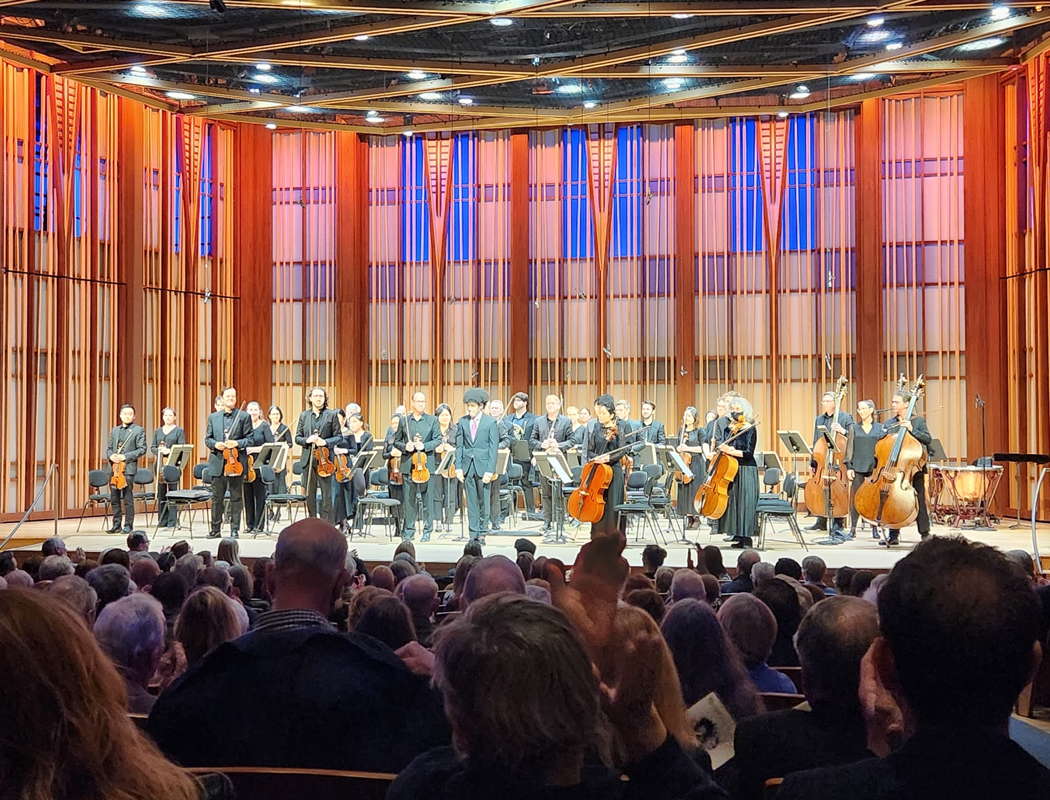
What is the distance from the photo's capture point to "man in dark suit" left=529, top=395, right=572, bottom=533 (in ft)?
40.3

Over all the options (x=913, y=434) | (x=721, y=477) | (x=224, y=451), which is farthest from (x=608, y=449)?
(x=224, y=451)

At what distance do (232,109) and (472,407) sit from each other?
636 cm

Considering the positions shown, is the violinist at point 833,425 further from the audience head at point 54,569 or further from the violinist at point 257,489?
the audience head at point 54,569

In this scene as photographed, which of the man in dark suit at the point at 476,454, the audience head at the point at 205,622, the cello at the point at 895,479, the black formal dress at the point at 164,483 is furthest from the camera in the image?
the black formal dress at the point at 164,483

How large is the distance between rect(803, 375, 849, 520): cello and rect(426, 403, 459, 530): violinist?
367 cm

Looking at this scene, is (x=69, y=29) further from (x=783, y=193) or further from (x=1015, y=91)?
(x=1015, y=91)

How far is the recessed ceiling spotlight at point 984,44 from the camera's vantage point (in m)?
12.7

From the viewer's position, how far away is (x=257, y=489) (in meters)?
12.3

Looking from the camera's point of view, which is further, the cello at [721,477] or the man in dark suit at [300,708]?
the cello at [721,477]

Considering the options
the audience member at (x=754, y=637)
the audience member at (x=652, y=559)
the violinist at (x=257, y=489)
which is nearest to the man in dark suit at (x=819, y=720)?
the audience member at (x=754, y=637)

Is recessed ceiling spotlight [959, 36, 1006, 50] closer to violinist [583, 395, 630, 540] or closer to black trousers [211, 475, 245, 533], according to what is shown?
violinist [583, 395, 630, 540]

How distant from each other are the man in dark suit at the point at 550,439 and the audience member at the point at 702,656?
9097 millimetres

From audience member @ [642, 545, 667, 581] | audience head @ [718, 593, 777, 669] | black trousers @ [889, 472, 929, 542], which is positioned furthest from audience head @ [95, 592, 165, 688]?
black trousers @ [889, 472, 929, 542]

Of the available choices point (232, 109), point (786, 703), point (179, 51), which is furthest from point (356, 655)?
point (232, 109)
